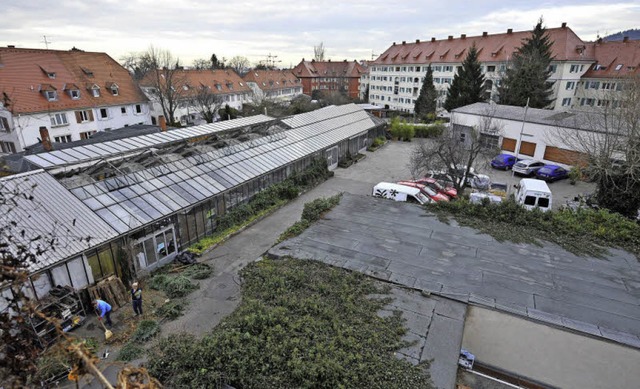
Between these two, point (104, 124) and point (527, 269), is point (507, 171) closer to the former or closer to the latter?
point (527, 269)

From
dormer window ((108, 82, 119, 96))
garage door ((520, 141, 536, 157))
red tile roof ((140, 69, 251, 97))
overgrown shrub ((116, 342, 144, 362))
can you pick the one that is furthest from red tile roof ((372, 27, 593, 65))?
overgrown shrub ((116, 342, 144, 362))

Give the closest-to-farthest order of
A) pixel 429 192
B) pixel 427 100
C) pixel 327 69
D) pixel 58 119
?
pixel 429 192, pixel 58 119, pixel 427 100, pixel 327 69

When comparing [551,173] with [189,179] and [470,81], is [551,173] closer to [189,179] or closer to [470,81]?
[470,81]

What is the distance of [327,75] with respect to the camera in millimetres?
82000

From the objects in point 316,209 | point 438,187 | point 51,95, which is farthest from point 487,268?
point 51,95

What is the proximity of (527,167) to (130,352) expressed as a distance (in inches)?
1127

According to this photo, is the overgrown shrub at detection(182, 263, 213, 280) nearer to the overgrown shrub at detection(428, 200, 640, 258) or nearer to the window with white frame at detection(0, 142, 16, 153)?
the overgrown shrub at detection(428, 200, 640, 258)

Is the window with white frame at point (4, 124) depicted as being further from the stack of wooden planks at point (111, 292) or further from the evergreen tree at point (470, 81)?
the evergreen tree at point (470, 81)

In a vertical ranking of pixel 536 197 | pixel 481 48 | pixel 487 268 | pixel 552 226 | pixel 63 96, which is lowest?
pixel 536 197

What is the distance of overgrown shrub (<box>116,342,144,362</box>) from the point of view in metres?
9.39

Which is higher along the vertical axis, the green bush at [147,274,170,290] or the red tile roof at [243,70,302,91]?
the red tile roof at [243,70,302,91]

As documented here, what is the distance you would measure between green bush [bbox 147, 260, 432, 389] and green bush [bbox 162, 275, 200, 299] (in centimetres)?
314

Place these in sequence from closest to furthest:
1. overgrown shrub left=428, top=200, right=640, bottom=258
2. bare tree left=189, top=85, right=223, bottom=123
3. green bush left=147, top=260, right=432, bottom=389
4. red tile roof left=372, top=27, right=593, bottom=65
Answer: green bush left=147, top=260, right=432, bottom=389
overgrown shrub left=428, top=200, right=640, bottom=258
bare tree left=189, top=85, right=223, bottom=123
red tile roof left=372, top=27, right=593, bottom=65

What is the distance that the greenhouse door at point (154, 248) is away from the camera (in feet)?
45.6
